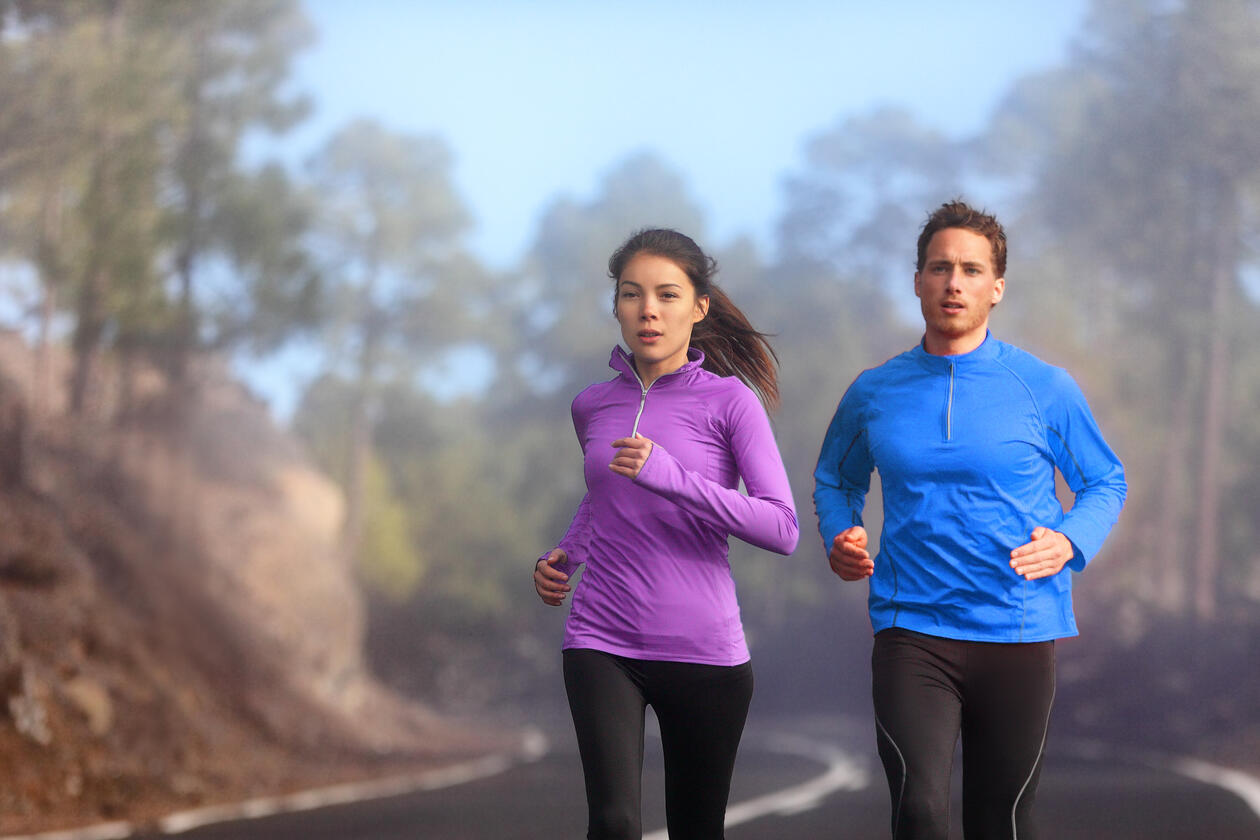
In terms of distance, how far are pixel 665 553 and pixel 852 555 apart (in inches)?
22.2

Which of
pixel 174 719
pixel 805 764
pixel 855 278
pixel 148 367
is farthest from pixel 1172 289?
pixel 174 719

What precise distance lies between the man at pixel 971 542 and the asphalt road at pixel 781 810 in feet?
18.7

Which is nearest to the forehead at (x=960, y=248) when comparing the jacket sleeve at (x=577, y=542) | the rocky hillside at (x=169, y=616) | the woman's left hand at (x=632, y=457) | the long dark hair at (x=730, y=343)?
the long dark hair at (x=730, y=343)

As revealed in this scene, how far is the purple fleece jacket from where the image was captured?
4.87m

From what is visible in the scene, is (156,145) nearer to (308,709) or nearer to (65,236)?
(65,236)

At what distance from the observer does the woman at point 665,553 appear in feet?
15.8

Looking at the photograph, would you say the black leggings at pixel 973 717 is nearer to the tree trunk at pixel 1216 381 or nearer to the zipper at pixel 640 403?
the zipper at pixel 640 403

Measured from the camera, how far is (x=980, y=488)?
197 inches

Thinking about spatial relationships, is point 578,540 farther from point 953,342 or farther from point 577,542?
point 953,342

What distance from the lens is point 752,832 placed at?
37.1 feet

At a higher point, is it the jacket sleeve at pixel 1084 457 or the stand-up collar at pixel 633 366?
the stand-up collar at pixel 633 366

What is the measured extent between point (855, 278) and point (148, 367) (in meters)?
31.4

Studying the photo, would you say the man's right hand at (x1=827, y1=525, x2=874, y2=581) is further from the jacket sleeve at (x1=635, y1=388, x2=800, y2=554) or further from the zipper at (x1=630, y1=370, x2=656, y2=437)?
the zipper at (x1=630, y1=370, x2=656, y2=437)

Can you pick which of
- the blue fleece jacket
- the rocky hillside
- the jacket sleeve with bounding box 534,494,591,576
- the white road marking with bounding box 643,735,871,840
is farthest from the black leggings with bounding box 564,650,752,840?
the rocky hillside
